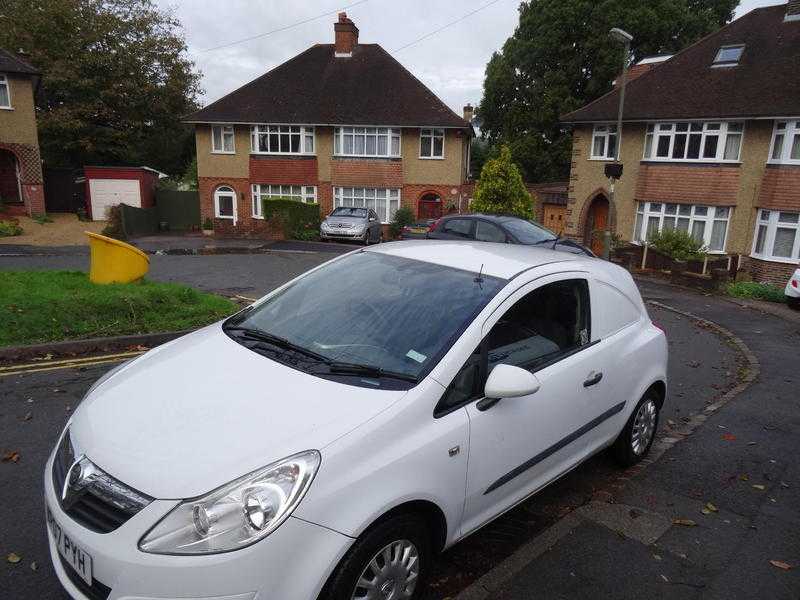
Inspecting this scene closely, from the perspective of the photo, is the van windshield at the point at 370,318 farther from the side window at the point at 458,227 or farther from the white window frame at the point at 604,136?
the white window frame at the point at 604,136

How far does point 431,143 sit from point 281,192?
830cm

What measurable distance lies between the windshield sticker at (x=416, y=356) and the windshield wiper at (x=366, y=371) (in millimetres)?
128

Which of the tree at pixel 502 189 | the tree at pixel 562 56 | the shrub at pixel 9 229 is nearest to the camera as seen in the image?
the tree at pixel 502 189

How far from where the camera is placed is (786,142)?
19.7 meters

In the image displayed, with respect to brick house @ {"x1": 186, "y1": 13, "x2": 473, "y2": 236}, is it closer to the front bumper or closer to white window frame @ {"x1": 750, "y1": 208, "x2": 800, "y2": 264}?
white window frame @ {"x1": 750, "y1": 208, "x2": 800, "y2": 264}

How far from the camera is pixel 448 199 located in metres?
29.4

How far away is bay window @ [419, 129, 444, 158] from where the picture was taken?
28781mm

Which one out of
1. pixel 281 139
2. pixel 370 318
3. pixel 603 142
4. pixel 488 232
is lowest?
pixel 488 232

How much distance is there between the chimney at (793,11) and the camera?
74.9 feet

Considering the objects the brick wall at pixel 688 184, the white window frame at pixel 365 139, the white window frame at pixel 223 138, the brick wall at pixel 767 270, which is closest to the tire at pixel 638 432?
the brick wall at pixel 767 270

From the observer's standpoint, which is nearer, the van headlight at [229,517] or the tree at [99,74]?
the van headlight at [229,517]

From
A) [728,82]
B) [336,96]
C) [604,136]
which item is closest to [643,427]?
[728,82]

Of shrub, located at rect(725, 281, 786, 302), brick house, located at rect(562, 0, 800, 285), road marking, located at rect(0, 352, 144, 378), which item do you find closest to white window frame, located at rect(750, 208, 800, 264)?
brick house, located at rect(562, 0, 800, 285)

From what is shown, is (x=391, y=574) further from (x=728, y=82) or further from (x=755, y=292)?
(x=728, y=82)
